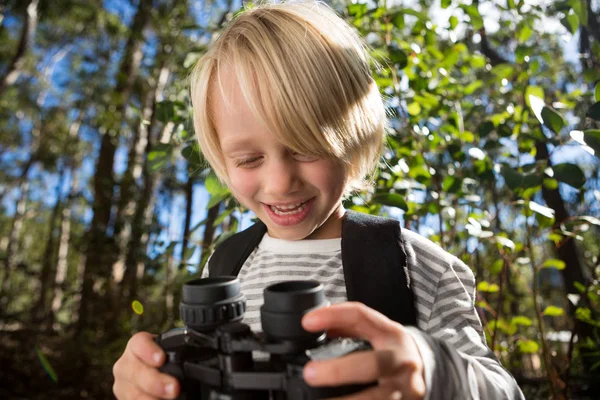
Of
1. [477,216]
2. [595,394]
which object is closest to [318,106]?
[477,216]

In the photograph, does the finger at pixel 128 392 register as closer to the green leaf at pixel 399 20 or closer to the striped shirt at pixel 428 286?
the striped shirt at pixel 428 286

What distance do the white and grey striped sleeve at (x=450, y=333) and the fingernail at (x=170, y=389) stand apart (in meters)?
0.39

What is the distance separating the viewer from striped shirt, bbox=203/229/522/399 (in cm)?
86

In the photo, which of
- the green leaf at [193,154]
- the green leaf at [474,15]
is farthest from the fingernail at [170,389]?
the green leaf at [474,15]

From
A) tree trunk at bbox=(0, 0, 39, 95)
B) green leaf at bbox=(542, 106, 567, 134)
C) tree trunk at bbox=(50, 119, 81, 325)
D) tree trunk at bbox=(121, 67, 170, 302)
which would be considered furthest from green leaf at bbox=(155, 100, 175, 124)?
tree trunk at bbox=(50, 119, 81, 325)

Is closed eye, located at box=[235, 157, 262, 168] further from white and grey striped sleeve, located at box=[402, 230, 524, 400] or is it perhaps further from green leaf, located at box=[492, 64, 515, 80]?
green leaf, located at box=[492, 64, 515, 80]

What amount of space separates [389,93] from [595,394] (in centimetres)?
262

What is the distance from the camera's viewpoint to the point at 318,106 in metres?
1.05

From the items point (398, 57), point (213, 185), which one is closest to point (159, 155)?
point (213, 185)

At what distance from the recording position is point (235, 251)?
1.34m

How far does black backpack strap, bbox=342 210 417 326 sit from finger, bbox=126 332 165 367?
461 millimetres

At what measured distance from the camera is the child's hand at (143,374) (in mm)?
719

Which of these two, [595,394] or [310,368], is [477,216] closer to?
[310,368]

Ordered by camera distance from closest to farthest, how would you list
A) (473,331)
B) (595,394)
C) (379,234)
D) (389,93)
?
(473,331) < (379,234) < (389,93) < (595,394)
